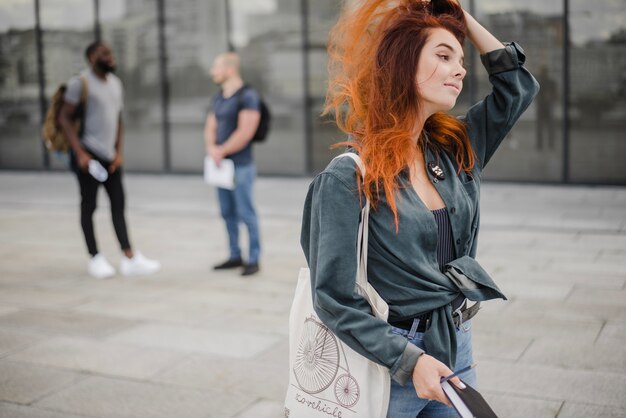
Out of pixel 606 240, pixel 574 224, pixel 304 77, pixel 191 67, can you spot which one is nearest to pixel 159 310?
pixel 606 240

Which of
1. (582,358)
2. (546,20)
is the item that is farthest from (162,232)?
(546,20)

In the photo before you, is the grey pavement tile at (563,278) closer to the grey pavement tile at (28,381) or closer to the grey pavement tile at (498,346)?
the grey pavement tile at (498,346)

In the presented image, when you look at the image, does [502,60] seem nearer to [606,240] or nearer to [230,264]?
[230,264]

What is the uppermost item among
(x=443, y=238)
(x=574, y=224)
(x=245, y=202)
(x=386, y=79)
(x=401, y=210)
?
(x=386, y=79)

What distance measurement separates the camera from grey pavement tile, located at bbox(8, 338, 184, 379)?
4766mm

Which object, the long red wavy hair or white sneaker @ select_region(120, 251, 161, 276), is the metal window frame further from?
the long red wavy hair

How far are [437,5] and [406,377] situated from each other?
3.28 feet

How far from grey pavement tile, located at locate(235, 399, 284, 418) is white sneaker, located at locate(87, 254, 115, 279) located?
335cm

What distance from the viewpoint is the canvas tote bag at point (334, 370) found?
2.07 metres

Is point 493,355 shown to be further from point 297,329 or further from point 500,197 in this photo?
point 500,197

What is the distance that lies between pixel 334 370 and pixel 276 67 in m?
12.5

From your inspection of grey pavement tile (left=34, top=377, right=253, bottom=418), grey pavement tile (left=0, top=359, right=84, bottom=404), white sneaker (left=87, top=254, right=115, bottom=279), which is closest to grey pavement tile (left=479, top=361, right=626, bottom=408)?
grey pavement tile (left=34, top=377, right=253, bottom=418)

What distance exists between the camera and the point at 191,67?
1492 cm

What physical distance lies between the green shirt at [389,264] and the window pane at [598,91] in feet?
35.3
